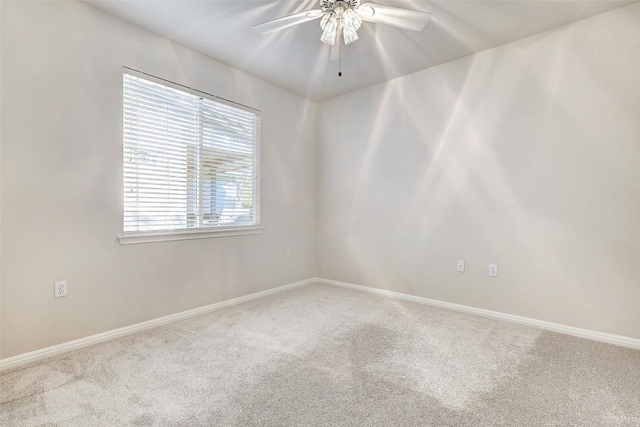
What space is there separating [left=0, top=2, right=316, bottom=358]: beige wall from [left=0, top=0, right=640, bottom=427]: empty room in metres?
0.01

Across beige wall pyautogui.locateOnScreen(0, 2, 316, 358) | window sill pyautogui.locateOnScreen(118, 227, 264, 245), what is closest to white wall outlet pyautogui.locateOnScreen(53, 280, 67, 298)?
beige wall pyautogui.locateOnScreen(0, 2, 316, 358)

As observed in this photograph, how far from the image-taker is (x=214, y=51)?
9.77 ft

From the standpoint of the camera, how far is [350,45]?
284 cm

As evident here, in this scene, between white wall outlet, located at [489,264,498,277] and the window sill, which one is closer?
the window sill

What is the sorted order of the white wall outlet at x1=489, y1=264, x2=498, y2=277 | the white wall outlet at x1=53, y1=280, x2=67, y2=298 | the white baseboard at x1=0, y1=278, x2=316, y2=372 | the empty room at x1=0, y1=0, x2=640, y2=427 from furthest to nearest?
1. the white wall outlet at x1=489, y1=264, x2=498, y2=277
2. the white wall outlet at x1=53, y1=280, x2=67, y2=298
3. the white baseboard at x1=0, y1=278, x2=316, y2=372
4. the empty room at x1=0, y1=0, x2=640, y2=427

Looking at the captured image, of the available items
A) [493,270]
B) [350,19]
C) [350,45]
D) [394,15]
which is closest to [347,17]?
[350,19]

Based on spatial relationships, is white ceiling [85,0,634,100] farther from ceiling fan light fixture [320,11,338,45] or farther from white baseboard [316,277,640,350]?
white baseboard [316,277,640,350]

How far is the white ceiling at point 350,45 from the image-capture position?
231cm

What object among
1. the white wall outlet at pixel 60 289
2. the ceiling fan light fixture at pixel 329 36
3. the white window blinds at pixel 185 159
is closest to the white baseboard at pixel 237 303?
the white wall outlet at pixel 60 289

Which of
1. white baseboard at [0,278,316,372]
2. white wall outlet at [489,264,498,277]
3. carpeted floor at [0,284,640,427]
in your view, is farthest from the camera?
white wall outlet at [489,264,498,277]

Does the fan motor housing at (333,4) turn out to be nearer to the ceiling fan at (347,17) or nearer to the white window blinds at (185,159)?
the ceiling fan at (347,17)

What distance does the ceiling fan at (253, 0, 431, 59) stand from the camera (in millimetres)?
1916

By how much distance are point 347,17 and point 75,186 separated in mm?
2225

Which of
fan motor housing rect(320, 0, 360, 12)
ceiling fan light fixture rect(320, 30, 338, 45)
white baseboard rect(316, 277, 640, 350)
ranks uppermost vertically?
fan motor housing rect(320, 0, 360, 12)
